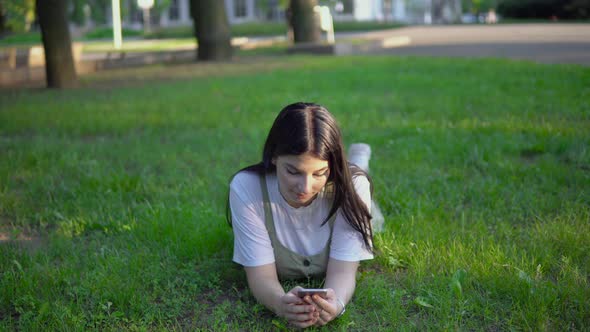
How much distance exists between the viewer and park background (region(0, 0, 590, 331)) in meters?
2.77

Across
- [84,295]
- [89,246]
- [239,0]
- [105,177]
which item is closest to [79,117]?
[105,177]

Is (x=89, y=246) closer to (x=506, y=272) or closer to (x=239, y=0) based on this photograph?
(x=506, y=272)

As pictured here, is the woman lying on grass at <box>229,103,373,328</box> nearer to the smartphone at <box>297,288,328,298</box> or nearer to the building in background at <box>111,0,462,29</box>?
the smartphone at <box>297,288,328,298</box>

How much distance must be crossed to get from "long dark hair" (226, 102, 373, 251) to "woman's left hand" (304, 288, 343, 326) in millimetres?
387

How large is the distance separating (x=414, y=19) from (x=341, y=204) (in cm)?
5529

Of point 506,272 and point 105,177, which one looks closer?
point 506,272

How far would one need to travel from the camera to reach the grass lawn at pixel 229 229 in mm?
2770

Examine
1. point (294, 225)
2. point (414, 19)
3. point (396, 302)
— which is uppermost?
point (414, 19)

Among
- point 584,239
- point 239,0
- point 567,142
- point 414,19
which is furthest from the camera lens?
point 414,19

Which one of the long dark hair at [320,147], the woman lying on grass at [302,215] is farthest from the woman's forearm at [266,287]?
the long dark hair at [320,147]

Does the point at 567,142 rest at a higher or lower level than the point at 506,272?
higher

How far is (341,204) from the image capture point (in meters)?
2.80

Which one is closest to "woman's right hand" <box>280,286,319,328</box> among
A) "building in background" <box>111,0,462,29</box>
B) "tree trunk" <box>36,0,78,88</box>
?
"tree trunk" <box>36,0,78,88</box>

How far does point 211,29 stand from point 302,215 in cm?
1261
